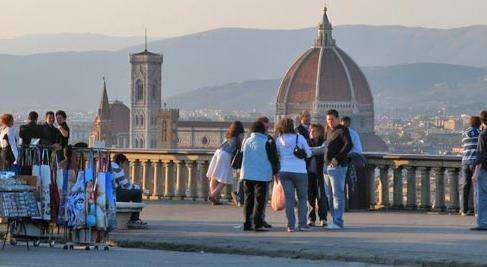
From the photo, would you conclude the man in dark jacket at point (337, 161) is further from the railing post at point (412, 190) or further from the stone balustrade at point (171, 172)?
the stone balustrade at point (171, 172)

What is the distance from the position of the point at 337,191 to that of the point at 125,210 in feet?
8.43

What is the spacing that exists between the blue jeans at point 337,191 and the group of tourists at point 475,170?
158 cm

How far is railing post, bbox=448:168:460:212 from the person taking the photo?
21688 millimetres

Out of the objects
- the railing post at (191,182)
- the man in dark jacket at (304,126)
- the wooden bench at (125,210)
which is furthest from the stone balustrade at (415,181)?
the wooden bench at (125,210)

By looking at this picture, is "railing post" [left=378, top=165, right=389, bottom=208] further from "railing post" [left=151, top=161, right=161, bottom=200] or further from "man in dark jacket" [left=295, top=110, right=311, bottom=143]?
"railing post" [left=151, top=161, right=161, bottom=200]

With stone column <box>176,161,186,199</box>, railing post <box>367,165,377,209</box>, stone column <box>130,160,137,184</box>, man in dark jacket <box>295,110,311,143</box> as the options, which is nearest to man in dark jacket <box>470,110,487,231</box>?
man in dark jacket <box>295,110,311,143</box>

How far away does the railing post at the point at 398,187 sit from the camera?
2206 cm

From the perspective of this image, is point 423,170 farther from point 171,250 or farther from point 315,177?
point 171,250

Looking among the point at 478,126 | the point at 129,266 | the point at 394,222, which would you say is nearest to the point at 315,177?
the point at 394,222

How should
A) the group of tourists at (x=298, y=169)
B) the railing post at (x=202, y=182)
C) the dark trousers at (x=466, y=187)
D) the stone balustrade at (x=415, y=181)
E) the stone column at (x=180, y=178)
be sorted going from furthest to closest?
1. the stone column at (x=180, y=178)
2. the railing post at (x=202, y=182)
3. the stone balustrade at (x=415, y=181)
4. the dark trousers at (x=466, y=187)
5. the group of tourists at (x=298, y=169)

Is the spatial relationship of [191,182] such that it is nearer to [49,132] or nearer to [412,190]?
[412,190]

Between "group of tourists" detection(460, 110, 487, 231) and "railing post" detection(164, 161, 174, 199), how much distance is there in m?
5.15

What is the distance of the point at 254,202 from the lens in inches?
733

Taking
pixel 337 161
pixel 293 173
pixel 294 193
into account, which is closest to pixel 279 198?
pixel 294 193
